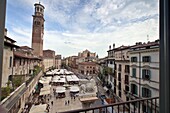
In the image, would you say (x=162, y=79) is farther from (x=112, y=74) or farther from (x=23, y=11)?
(x=112, y=74)

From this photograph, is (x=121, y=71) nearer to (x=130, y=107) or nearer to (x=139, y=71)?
(x=139, y=71)

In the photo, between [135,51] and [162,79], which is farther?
[135,51]

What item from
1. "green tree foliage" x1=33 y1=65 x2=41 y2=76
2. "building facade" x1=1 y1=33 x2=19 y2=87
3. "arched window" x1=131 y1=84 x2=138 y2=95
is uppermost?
"building facade" x1=1 y1=33 x2=19 y2=87

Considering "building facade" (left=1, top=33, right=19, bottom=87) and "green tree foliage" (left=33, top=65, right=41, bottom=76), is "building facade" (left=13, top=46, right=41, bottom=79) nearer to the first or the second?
"building facade" (left=1, top=33, right=19, bottom=87)

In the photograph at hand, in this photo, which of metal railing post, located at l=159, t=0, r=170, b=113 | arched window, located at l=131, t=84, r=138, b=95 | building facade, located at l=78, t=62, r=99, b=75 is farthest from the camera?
building facade, located at l=78, t=62, r=99, b=75

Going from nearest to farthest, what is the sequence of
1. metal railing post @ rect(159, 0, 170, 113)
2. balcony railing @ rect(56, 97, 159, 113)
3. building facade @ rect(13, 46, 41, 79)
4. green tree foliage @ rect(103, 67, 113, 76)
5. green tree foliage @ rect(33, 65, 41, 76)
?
metal railing post @ rect(159, 0, 170, 113) < balcony railing @ rect(56, 97, 159, 113) < building facade @ rect(13, 46, 41, 79) < green tree foliage @ rect(103, 67, 113, 76) < green tree foliage @ rect(33, 65, 41, 76)

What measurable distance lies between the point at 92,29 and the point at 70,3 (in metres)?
0.43

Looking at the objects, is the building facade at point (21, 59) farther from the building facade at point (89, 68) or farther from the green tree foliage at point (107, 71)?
the green tree foliage at point (107, 71)

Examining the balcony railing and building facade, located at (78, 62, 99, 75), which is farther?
building facade, located at (78, 62, 99, 75)

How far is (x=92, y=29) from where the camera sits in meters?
1.49

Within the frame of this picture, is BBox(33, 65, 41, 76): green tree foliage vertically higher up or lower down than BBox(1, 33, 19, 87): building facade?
lower down

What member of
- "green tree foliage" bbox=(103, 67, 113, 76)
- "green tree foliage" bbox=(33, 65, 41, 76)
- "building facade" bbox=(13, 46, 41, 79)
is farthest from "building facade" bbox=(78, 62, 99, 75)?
"green tree foliage" bbox=(33, 65, 41, 76)

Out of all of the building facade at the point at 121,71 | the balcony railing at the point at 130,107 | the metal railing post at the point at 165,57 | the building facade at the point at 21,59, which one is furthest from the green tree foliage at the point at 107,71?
the metal railing post at the point at 165,57

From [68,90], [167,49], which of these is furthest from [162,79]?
[68,90]
